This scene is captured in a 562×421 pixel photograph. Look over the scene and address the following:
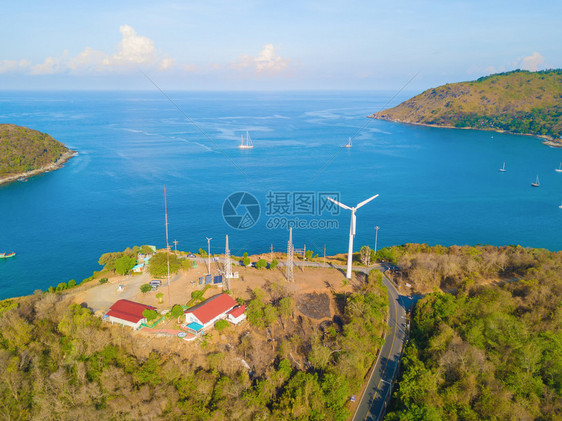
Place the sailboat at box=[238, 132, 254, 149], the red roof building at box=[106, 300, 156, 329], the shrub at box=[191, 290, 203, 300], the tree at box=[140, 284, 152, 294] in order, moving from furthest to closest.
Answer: the sailboat at box=[238, 132, 254, 149] < the tree at box=[140, 284, 152, 294] < the shrub at box=[191, 290, 203, 300] < the red roof building at box=[106, 300, 156, 329]

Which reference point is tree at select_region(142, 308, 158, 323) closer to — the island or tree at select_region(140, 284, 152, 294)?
tree at select_region(140, 284, 152, 294)

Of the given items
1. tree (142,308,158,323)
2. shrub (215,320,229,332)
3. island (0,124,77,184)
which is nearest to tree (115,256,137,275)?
tree (142,308,158,323)

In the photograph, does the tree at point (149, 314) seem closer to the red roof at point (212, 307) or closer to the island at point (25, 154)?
the red roof at point (212, 307)

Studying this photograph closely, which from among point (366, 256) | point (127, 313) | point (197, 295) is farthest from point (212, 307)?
point (366, 256)

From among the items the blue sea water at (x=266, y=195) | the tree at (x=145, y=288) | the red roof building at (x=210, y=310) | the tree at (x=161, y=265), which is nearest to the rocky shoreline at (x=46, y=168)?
the blue sea water at (x=266, y=195)

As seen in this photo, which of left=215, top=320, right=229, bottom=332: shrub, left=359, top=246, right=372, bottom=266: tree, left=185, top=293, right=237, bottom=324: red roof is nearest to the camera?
left=215, top=320, right=229, bottom=332: shrub

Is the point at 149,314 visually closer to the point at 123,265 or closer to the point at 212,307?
the point at 212,307
